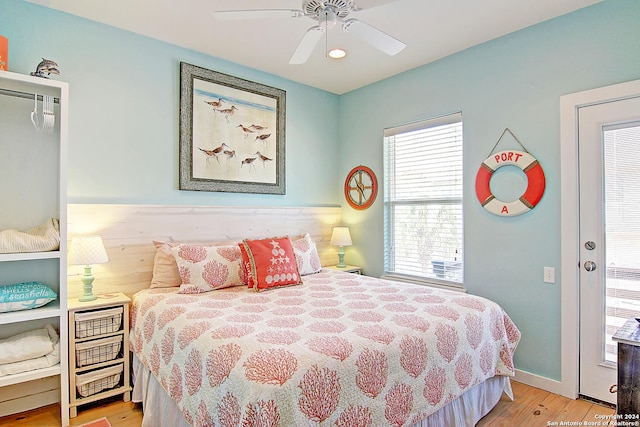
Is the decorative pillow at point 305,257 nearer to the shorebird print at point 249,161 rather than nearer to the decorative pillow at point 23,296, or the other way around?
the shorebird print at point 249,161

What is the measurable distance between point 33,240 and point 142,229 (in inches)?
28.9

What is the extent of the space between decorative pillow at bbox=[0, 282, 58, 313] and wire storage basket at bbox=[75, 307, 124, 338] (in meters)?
0.22

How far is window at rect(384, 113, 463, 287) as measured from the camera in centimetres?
320

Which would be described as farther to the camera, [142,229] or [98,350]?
[142,229]

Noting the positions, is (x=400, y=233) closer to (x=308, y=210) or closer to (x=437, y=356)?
(x=308, y=210)

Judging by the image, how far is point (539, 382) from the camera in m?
2.64

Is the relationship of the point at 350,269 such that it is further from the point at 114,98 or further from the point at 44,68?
the point at 44,68

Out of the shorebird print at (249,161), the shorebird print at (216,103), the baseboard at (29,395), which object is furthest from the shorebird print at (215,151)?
the baseboard at (29,395)

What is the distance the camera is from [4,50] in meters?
2.15

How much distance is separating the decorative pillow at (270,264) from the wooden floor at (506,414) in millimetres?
1150

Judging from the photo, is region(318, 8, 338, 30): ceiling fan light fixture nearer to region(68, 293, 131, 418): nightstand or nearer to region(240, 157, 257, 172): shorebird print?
region(240, 157, 257, 172): shorebird print

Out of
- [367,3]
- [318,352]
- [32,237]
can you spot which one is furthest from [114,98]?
[318,352]

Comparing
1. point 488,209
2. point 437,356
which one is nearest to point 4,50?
point 437,356

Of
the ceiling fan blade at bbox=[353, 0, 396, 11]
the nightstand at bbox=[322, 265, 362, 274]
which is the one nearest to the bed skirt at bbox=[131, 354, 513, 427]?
the nightstand at bbox=[322, 265, 362, 274]
